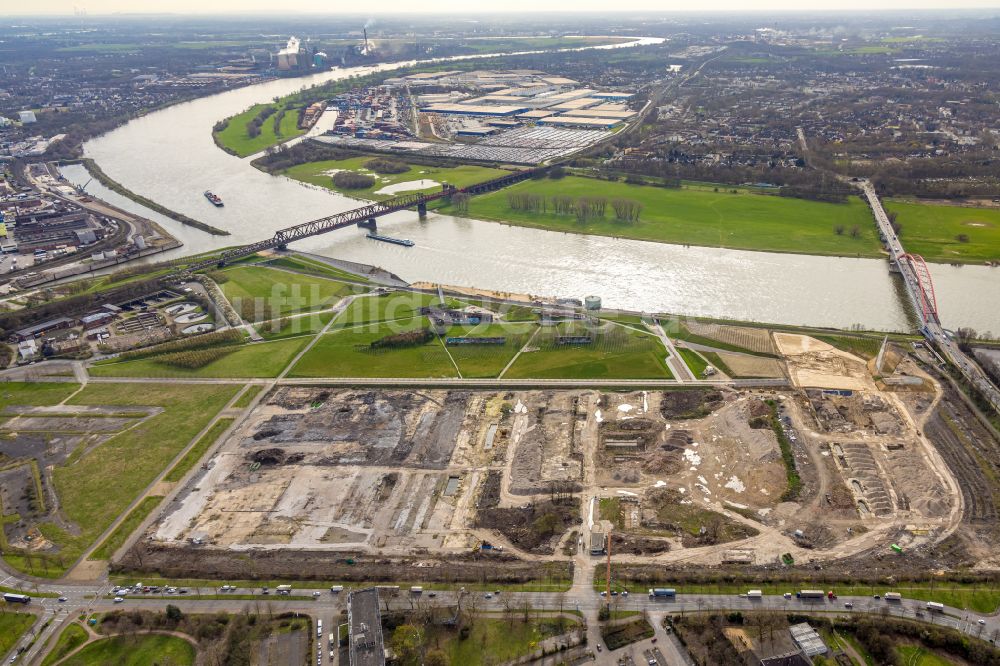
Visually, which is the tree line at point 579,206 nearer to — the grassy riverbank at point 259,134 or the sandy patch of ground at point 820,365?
the sandy patch of ground at point 820,365

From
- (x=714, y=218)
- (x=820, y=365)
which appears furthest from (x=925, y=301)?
(x=714, y=218)

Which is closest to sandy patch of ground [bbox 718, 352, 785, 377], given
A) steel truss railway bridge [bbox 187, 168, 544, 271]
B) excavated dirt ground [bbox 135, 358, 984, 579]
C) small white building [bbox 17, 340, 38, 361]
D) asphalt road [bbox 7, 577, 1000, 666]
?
excavated dirt ground [bbox 135, 358, 984, 579]

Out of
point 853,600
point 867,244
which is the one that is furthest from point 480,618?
point 867,244

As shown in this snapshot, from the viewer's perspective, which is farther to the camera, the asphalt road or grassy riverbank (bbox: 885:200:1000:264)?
grassy riverbank (bbox: 885:200:1000:264)

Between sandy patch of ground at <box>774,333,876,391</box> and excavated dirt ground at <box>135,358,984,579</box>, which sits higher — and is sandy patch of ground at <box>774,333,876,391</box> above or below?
above

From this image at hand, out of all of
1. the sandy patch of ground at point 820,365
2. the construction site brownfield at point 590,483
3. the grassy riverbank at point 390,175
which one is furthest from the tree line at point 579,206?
the construction site brownfield at point 590,483

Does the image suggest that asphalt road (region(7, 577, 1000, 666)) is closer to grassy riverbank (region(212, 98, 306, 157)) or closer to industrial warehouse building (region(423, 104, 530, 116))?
grassy riverbank (region(212, 98, 306, 157))
